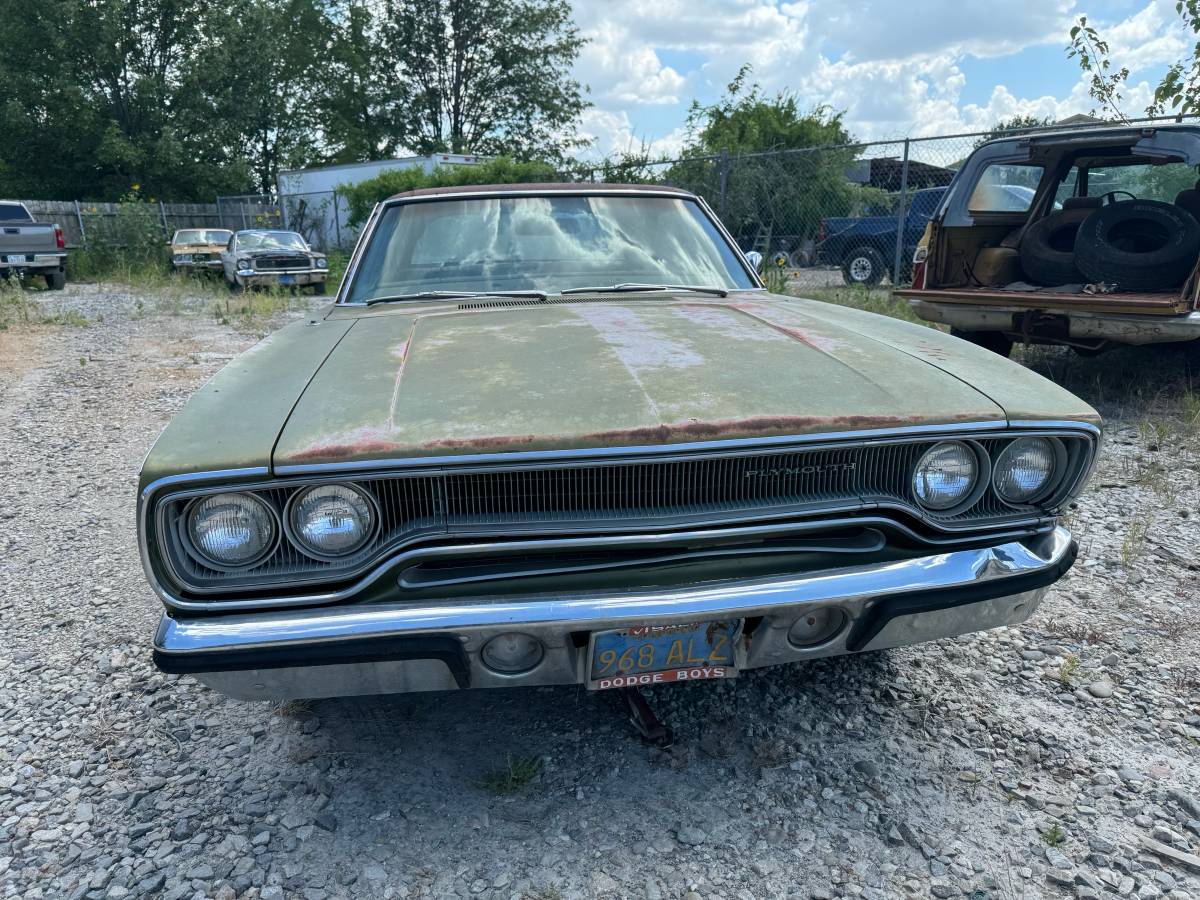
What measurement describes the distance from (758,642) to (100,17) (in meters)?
28.7

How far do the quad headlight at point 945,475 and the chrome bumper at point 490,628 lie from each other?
143mm

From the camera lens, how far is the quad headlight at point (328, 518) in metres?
1.68

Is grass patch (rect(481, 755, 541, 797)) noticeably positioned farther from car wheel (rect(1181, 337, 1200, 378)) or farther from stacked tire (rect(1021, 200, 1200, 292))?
car wheel (rect(1181, 337, 1200, 378))

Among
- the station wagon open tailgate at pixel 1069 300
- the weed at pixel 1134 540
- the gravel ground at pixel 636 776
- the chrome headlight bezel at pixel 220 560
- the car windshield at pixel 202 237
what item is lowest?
the gravel ground at pixel 636 776

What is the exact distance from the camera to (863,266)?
41.1ft

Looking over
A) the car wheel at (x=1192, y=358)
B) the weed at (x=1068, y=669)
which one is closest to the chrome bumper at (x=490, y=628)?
the weed at (x=1068, y=669)

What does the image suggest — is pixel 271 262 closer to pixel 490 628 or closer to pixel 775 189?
pixel 775 189

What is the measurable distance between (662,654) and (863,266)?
39.0ft

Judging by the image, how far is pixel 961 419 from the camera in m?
1.83

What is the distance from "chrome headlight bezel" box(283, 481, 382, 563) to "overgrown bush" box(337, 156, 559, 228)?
16.4 metres

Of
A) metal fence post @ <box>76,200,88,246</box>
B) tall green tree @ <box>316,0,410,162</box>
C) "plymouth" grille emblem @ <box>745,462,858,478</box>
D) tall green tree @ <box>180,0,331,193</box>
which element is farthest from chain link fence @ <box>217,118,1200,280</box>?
tall green tree @ <box>316,0,410,162</box>

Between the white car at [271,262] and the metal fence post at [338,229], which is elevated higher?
the metal fence post at [338,229]

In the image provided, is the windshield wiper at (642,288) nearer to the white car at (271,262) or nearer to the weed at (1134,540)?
the weed at (1134,540)

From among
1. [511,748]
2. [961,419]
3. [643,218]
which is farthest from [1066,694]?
[643,218]
